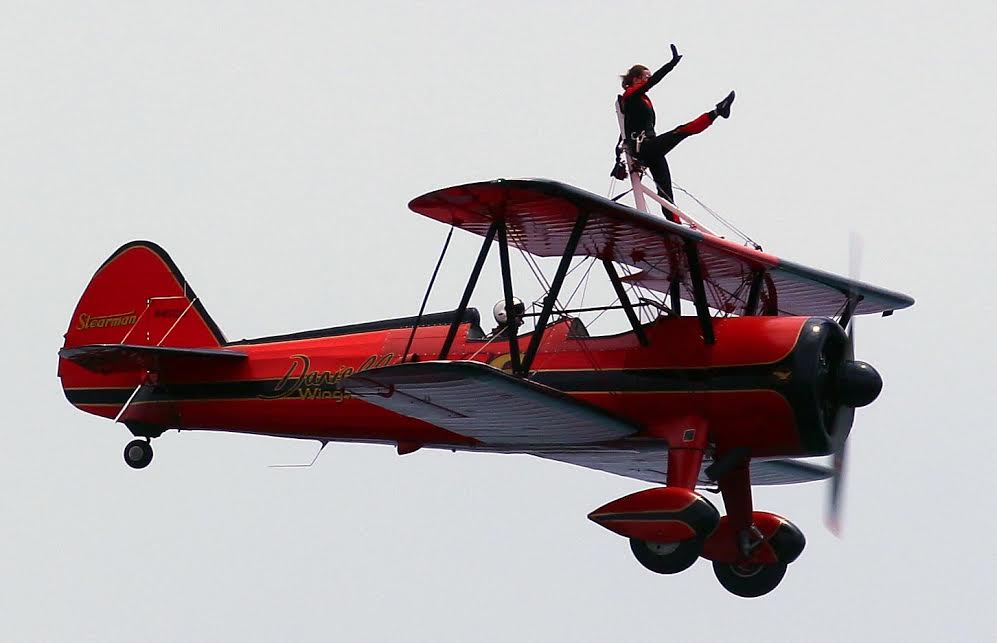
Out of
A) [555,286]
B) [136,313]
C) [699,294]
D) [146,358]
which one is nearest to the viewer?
[555,286]

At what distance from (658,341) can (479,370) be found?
2.11 metres

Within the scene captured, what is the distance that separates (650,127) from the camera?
628 inches

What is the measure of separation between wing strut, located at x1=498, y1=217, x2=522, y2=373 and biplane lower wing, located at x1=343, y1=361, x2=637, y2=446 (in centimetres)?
33

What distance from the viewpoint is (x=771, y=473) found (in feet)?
57.7

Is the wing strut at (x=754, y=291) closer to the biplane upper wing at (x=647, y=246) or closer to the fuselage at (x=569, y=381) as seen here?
the biplane upper wing at (x=647, y=246)

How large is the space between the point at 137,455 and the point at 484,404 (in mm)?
4959

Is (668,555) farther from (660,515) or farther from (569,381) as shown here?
(569,381)

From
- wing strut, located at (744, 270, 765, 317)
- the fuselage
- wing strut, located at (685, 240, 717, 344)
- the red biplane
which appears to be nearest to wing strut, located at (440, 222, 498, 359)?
the red biplane

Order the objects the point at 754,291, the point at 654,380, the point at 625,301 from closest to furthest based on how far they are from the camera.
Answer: the point at 654,380, the point at 625,301, the point at 754,291

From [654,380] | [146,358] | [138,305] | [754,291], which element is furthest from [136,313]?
[754,291]

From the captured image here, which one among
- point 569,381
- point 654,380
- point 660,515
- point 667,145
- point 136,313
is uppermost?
point 667,145

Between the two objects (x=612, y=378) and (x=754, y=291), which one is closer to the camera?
(x=612, y=378)

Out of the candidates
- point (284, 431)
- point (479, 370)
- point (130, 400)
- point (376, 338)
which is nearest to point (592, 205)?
point (479, 370)

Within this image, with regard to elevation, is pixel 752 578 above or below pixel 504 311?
below
